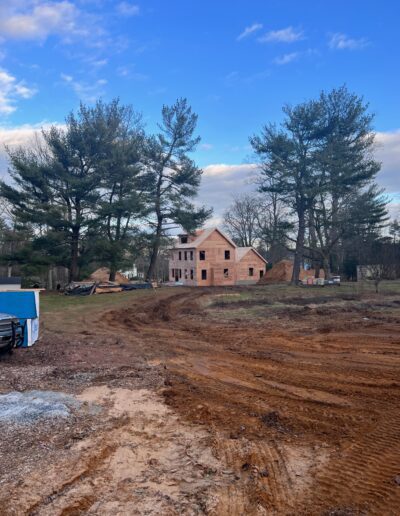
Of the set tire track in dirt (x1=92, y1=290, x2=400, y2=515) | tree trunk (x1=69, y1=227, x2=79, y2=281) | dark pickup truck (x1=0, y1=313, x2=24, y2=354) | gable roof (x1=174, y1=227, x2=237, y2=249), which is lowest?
tire track in dirt (x1=92, y1=290, x2=400, y2=515)

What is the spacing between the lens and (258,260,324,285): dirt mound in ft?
158

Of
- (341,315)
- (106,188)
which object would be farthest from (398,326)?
(106,188)

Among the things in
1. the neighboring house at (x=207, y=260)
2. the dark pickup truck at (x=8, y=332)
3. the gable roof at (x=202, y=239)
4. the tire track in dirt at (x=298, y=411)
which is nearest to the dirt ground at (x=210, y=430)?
the tire track in dirt at (x=298, y=411)

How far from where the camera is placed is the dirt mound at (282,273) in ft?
158

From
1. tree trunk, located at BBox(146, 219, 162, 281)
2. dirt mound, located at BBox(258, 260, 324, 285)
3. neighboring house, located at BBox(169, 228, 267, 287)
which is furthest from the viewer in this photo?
dirt mound, located at BBox(258, 260, 324, 285)

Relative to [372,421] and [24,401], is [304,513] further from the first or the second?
[24,401]

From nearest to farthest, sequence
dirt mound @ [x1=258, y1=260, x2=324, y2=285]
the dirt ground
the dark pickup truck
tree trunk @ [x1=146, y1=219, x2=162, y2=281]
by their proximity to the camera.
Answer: the dirt ground
the dark pickup truck
tree trunk @ [x1=146, y1=219, x2=162, y2=281]
dirt mound @ [x1=258, y1=260, x2=324, y2=285]

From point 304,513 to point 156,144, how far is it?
37.4 meters

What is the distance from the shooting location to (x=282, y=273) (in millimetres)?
49969

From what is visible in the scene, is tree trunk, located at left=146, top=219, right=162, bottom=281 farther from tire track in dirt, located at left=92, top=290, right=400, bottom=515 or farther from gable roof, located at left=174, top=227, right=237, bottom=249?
tire track in dirt, located at left=92, top=290, right=400, bottom=515

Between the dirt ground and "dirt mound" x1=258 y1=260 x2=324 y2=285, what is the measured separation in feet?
120

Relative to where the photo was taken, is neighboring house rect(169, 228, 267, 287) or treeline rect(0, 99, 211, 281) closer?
treeline rect(0, 99, 211, 281)

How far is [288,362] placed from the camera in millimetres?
9375

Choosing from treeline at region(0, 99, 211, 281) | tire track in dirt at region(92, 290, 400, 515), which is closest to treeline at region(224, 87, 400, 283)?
treeline at region(0, 99, 211, 281)
